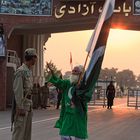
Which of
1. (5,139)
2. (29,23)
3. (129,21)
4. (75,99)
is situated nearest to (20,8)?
(29,23)

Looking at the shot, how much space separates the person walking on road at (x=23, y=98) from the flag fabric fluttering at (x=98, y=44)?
86 cm

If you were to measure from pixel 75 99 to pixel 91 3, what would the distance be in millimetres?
22904

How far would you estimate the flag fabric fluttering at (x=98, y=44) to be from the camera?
8.09 meters

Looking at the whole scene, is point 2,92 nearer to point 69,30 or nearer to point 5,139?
point 69,30

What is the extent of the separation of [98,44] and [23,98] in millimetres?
1384

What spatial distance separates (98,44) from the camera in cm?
818

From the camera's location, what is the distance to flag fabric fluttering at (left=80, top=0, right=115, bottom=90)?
26.5ft

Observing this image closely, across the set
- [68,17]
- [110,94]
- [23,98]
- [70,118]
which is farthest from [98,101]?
[23,98]

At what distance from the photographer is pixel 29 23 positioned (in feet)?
106

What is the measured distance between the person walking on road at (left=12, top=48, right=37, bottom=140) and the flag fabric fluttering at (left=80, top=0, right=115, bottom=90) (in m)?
0.86

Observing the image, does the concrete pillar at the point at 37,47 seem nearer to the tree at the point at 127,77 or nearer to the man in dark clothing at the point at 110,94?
the man in dark clothing at the point at 110,94

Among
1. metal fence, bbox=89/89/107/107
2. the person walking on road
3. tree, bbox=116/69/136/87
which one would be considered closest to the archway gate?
metal fence, bbox=89/89/107/107

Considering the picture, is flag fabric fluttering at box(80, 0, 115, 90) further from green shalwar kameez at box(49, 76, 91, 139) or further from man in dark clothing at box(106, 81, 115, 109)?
man in dark clothing at box(106, 81, 115, 109)

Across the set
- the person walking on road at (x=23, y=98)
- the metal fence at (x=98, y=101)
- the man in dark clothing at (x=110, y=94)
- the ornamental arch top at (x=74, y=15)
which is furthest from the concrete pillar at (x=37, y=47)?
the person walking on road at (x=23, y=98)
